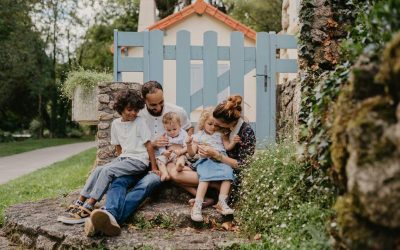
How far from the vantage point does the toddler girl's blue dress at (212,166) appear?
14.4ft

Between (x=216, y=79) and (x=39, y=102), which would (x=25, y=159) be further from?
(x=39, y=102)

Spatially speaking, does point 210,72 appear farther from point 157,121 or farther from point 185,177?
point 185,177

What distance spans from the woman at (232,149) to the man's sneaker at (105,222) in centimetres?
91

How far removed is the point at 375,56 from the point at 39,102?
93.1ft

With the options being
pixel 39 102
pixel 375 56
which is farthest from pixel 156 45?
pixel 39 102

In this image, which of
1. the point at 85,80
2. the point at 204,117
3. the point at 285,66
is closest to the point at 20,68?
the point at 85,80

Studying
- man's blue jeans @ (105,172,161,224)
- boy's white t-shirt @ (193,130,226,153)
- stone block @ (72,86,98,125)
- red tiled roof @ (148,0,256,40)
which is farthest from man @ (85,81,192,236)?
red tiled roof @ (148,0,256,40)

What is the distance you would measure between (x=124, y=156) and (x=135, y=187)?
374 millimetres

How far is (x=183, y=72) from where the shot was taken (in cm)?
596

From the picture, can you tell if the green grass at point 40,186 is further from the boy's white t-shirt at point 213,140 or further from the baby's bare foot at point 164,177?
the boy's white t-shirt at point 213,140

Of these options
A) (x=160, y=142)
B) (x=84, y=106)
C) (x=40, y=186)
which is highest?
(x=84, y=106)

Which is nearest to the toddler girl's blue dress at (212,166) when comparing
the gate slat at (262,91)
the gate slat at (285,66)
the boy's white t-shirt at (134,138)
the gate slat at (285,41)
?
the boy's white t-shirt at (134,138)

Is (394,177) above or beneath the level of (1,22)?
beneath

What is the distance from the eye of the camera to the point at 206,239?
3791mm
